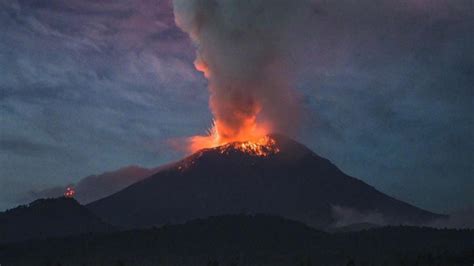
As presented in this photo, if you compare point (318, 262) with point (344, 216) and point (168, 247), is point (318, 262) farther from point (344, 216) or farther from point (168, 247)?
point (344, 216)

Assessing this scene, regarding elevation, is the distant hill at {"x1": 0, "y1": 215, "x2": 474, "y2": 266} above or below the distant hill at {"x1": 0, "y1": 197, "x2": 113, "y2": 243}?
below

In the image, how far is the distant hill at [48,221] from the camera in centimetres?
16075

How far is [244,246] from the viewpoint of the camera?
127812mm

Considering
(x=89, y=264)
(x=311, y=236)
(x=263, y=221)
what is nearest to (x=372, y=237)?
(x=311, y=236)

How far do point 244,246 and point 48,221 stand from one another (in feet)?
208

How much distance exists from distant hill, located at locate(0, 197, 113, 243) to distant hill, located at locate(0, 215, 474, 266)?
96.5 feet

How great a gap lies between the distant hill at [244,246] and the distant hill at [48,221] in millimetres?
29422

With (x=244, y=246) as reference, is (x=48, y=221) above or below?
above

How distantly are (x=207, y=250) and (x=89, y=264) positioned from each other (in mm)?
22964

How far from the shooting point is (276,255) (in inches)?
4727

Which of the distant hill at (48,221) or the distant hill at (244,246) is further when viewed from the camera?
the distant hill at (48,221)

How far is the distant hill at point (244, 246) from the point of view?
366 feet

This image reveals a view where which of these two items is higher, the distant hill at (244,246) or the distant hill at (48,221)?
the distant hill at (48,221)

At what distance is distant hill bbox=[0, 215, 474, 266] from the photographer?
112 m
